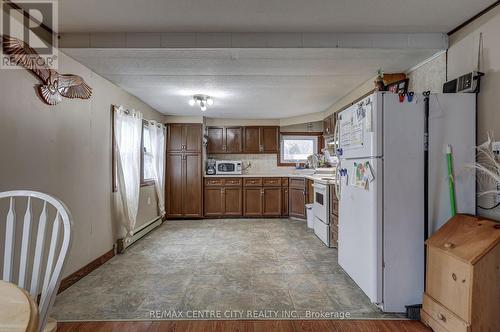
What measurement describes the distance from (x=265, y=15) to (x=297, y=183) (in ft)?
11.9

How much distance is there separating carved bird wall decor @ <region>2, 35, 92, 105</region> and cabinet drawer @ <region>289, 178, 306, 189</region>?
3.73 m

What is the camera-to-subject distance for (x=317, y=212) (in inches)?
158

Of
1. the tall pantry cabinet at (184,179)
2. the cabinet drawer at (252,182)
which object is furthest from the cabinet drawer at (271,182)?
the tall pantry cabinet at (184,179)

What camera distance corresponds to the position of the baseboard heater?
11.0ft

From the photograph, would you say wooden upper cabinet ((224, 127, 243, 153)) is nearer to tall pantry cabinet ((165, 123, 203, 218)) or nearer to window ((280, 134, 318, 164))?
tall pantry cabinet ((165, 123, 203, 218))

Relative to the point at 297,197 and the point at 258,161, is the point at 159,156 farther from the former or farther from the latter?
the point at 297,197

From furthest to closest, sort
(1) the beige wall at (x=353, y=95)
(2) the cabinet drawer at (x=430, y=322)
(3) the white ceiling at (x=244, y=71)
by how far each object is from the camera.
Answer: (1) the beige wall at (x=353, y=95) → (3) the white ceiling at (x=244, y=71) → (2) the cabinet drawer at (x=430, y=322)

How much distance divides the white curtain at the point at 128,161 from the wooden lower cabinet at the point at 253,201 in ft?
7.54

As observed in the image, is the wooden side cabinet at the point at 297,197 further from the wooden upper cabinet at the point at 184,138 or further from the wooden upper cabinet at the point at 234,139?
the wooden upper cabinet at the point at 184,138

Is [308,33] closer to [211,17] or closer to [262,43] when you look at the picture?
[262,43]

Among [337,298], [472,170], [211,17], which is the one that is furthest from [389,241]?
[211,17]

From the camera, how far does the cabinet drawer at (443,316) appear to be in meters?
1.61

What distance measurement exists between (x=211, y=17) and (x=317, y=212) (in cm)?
304

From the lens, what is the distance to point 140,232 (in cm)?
402
